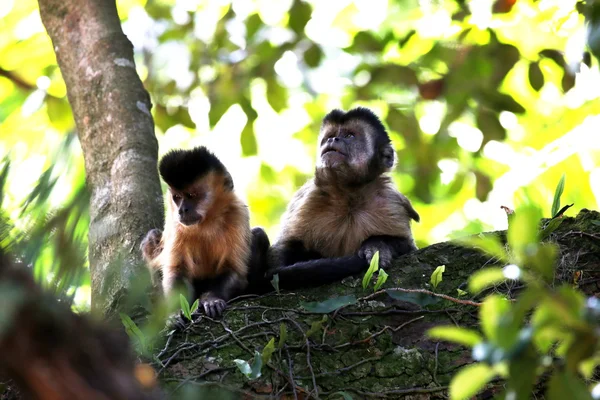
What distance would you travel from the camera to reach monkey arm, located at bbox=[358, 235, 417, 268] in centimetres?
457

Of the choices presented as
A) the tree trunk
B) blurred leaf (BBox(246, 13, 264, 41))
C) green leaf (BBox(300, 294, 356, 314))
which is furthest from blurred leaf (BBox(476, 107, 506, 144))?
green leaf (BBox(300, 294, 356, 314))

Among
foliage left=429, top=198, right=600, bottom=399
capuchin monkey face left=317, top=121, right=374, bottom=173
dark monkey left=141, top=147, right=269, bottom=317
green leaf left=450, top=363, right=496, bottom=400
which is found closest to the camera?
foliage left=429, top=198, right=600, bottom=399

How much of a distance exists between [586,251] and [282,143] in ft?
25.8

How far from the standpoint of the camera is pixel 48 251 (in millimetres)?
1533

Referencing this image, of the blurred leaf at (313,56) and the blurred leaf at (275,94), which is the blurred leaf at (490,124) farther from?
the blurred leaf at (275,94)

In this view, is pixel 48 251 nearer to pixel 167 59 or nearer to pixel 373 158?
pixel 373 158

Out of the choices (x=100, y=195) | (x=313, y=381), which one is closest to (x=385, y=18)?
(x=100, y=195)

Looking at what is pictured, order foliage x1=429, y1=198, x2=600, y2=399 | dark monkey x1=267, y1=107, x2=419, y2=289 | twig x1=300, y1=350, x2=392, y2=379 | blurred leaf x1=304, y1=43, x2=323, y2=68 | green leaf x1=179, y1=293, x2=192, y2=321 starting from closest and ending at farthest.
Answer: foliage x1=429, y1=198, x2=600, y2=399 → twig x1=300, y1=350, x2=392, y2=379 → green leaf x1=179, y1=293, x2=192, y2=321 → dark monkey x1=267, y1=107, x2=419, y2=289 → blurred leaf x1=304, y1=43, x2=323, y2=68

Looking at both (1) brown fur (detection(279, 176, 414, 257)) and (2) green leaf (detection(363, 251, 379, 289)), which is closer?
(2) green leaf (detection(363, 251, 379, 289))

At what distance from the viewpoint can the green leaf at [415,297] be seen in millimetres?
3582

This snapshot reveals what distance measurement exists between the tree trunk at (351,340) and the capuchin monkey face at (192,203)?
124 cm

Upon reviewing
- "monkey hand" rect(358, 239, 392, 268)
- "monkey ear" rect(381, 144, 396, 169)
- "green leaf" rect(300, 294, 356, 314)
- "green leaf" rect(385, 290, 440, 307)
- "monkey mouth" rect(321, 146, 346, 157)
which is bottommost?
"monkey hand" rect(358, 239, 392, 268)

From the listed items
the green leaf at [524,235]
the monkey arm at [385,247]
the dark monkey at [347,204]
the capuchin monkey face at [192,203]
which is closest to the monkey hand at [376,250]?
the monkey arm at [385,247]

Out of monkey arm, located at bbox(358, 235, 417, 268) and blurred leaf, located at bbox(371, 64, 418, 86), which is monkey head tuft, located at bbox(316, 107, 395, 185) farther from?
blurred leaf, located at bbox(371, 64, 418, 86)
